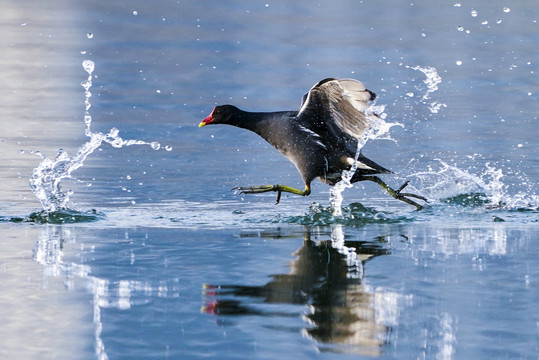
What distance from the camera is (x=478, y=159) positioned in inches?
419

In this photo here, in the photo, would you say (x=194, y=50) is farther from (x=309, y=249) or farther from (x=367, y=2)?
(x=309, y=249)

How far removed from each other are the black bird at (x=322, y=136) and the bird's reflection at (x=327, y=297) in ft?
5.95

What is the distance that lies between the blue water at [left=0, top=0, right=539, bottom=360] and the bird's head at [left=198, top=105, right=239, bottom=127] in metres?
0.52

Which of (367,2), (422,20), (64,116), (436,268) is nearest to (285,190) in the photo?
(436,268)

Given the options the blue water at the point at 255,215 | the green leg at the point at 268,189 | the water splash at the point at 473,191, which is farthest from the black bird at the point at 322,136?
the water splash at the point at 473,191

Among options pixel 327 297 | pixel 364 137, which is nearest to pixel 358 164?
pixel 364 137

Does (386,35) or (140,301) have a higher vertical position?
(386,35)

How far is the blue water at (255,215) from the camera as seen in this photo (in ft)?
16.3

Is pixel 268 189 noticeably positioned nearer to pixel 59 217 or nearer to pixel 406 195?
pixel 406 195

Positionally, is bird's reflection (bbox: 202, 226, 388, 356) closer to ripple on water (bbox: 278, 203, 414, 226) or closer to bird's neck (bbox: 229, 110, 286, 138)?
ripple on water (bbox: 278, 203, 414, 226)

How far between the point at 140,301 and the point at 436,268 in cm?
166

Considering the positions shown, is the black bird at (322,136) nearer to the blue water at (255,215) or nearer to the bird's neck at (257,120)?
the bird's neck at (257,120)

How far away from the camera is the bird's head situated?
367 inches

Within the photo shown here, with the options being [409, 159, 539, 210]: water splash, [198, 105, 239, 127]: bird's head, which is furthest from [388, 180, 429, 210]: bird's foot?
[198, 105, 239, 127]: bird's head
